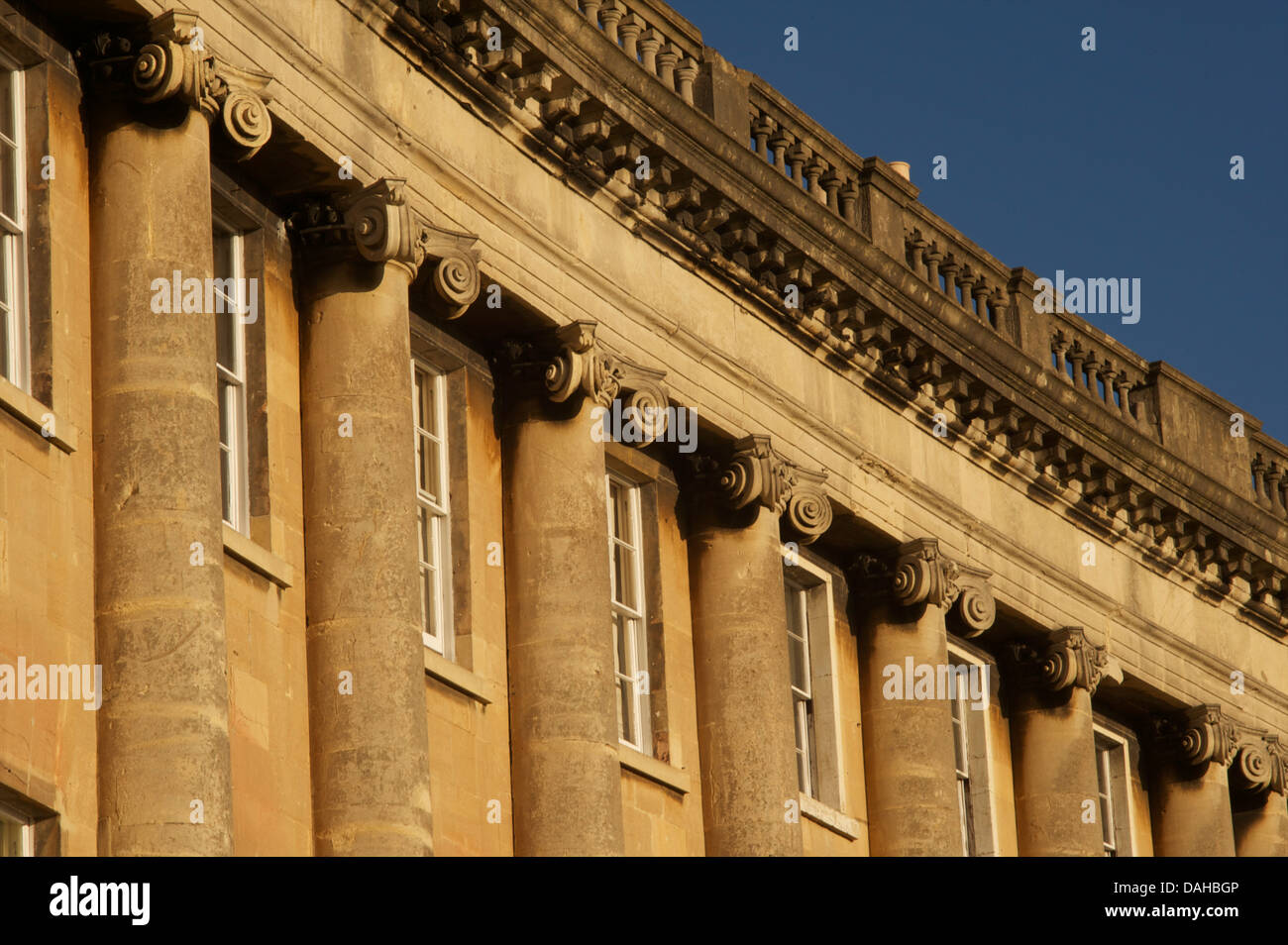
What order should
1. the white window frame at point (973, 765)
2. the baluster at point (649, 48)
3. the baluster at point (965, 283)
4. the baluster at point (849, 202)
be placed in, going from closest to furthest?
1. the baluster at point (649, 48)
2. the baluster at point (849, 202)
3. the white window frame at point (973, 765)
4. the baluster at point (965, 283)

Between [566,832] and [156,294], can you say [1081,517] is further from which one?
[156,294]

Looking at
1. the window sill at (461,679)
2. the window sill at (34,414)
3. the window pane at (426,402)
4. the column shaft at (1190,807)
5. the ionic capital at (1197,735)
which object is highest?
the window pane at (426,402)

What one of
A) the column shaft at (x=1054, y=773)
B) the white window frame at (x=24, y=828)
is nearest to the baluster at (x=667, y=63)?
the column shaft at (x=1054, y=773)

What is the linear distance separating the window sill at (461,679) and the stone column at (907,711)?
19.1ft

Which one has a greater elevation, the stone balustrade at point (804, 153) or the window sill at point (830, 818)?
the stone balustrade at point (804, 153)

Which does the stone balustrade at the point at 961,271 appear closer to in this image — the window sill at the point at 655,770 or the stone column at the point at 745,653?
the stone column at the point at 745,653

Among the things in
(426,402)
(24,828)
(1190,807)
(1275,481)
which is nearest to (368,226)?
(426,402)

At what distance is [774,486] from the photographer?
85.1 feet

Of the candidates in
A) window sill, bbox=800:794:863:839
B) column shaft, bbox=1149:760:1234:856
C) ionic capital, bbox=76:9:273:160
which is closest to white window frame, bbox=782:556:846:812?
window sill, bbox=800:794:863:839

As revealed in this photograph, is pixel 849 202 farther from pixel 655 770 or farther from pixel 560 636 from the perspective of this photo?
pixel 560 636

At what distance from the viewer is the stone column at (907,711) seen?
2714cm

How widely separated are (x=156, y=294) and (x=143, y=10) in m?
2.07

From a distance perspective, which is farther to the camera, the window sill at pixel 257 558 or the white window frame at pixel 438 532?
the white window frame at pixel 438 532
